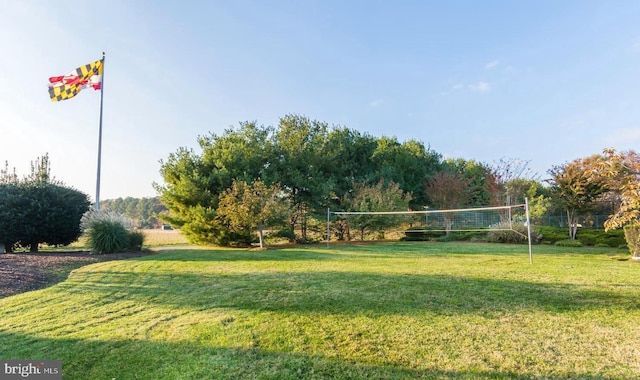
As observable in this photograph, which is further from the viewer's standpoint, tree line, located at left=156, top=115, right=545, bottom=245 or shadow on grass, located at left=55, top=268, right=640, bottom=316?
tree line, located at left=156, top=115, right=545, bottom=245

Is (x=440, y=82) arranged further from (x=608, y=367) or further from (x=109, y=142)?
(x=109, y=142)

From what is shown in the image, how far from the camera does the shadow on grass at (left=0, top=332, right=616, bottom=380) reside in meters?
2.51

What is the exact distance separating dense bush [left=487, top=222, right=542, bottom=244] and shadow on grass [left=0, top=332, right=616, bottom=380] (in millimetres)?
14942

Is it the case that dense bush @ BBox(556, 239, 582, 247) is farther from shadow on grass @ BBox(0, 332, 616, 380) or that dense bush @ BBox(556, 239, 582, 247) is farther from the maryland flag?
Answer: the maryland flag

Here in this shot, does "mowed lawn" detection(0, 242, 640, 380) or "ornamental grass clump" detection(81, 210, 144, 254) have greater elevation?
"ornamental grass clump" detection(81, 210, 144, 254)

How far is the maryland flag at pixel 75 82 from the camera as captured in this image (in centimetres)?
1279

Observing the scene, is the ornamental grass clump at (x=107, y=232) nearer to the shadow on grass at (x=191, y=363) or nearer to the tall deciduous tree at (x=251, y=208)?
the tall deciduous tree at (x=251, y=208)

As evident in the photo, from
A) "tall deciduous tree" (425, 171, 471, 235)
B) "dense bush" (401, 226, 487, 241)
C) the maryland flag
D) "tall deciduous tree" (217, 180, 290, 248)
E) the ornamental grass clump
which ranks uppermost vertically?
the maryland flag

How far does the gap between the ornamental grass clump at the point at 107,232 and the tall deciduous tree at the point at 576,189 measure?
801 inches

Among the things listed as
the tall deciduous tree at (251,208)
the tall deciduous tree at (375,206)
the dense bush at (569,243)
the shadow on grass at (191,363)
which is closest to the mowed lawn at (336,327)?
the shadow on grass at (191,363)

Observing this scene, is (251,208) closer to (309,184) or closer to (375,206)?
(309,184)

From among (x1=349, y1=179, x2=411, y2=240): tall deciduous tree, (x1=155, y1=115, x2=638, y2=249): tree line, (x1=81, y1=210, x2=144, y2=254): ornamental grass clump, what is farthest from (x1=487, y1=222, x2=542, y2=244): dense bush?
(x1=81, y1=210, x2=144, y2=254): ornamental grass clump

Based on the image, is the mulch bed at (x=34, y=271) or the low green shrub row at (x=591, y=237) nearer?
the mulch bed at (x=34, y=271)

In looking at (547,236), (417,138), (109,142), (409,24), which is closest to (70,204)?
(109,142)
